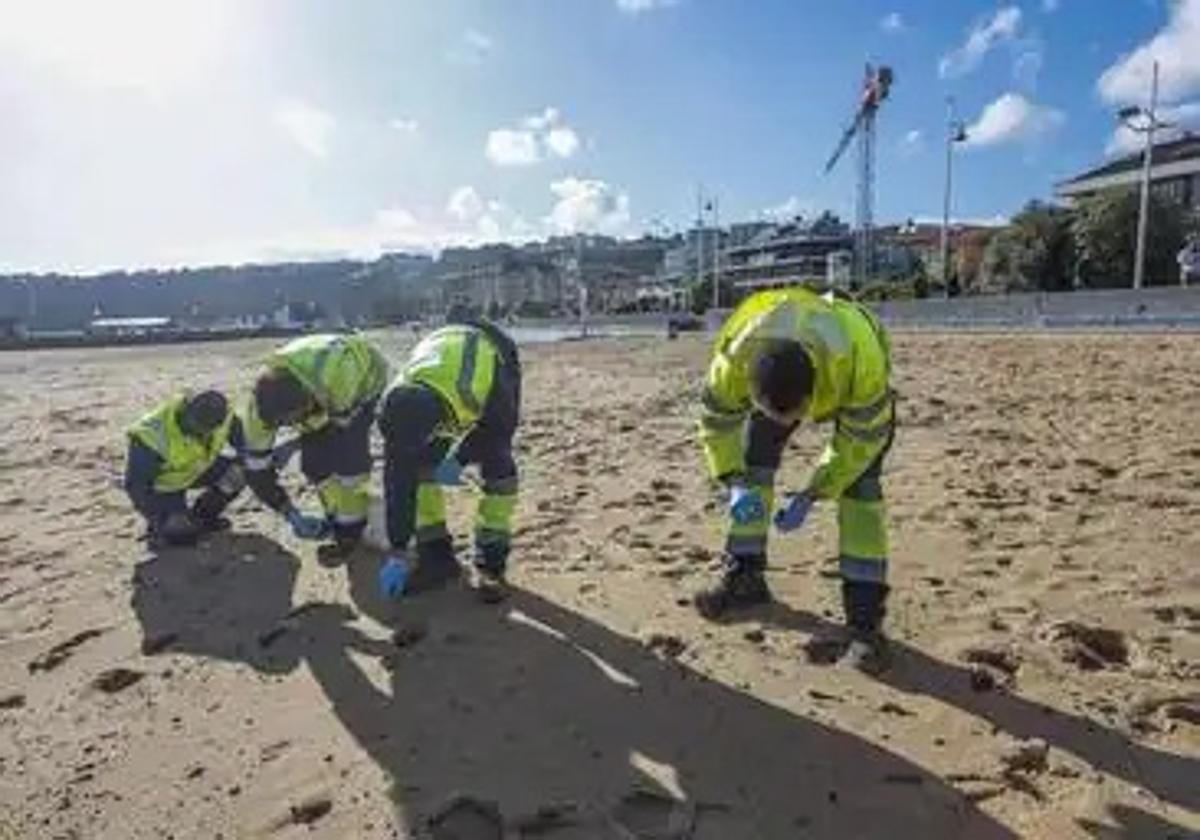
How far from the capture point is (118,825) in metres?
3.94

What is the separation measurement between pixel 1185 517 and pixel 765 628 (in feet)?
8.69

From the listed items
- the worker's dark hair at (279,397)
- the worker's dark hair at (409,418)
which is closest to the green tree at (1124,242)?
the worker's dark hair at (279,397)

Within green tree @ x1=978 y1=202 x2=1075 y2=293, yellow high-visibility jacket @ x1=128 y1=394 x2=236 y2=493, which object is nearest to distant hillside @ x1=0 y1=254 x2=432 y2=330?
green tree @ x1=978 y1=202 x2=1075 y2=293

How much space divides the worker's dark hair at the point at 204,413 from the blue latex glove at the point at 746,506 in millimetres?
3721

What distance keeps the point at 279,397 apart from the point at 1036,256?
55.2 metres

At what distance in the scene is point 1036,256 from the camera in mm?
56875

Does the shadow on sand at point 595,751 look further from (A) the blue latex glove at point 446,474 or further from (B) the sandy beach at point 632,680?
(A) the blue latex glove at point 446,474

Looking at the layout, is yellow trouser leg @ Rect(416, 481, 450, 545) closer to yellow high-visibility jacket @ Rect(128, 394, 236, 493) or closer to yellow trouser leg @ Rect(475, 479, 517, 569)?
yellow trouser leg @ Rect(475, 479, 517, 569)

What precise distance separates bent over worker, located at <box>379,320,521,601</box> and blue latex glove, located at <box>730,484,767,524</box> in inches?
48.2

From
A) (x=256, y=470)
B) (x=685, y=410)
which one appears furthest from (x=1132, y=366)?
(x=256, y=470)

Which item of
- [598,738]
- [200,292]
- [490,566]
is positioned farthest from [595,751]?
[200,292]

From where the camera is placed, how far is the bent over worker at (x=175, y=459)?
25.4 feet

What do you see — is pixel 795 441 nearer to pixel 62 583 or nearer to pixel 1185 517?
pixel 1185 517

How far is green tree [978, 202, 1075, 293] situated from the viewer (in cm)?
5681
